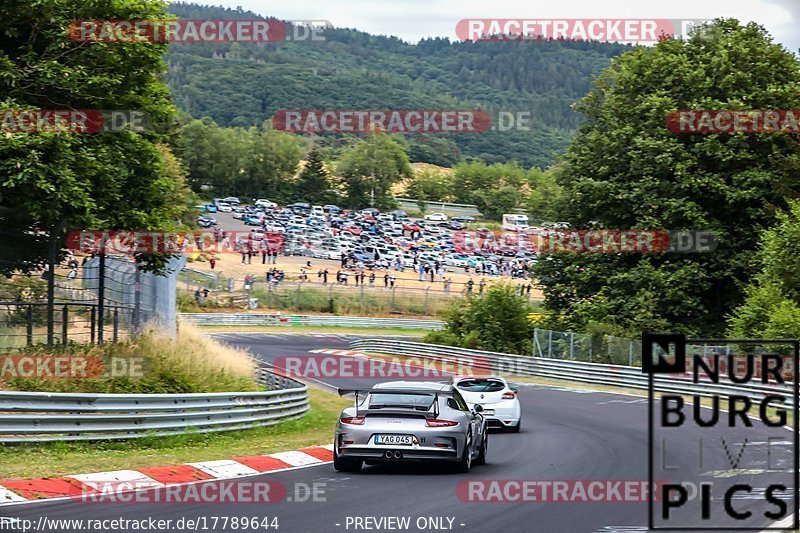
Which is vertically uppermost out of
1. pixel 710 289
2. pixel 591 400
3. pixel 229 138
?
pixel 229 138

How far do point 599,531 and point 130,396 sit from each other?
32.7 feet

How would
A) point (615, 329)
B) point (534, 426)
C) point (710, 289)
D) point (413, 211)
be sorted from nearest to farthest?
point (534, 426), point (615, 329), point (710, 289), point (413, 211)

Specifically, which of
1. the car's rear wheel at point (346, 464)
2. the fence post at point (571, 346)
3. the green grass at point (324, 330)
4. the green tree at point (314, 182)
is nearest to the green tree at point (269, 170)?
the green tree at point (314, 182)

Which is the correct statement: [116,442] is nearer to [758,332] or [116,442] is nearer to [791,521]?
[791,521]

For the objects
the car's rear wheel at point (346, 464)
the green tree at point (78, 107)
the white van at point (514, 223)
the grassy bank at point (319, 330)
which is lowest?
the grassy bank at point (319, 330)

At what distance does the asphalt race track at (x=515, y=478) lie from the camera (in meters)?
11.0

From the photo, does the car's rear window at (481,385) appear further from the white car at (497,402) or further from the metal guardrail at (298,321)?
the metal guardrail at (298,321)

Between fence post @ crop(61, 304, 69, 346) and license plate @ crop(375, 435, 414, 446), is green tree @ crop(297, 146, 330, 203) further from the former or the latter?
license plate @ crop(375, 435, 414, 446)

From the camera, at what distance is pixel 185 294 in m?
73.0

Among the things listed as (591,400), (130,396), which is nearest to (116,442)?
(130,396)

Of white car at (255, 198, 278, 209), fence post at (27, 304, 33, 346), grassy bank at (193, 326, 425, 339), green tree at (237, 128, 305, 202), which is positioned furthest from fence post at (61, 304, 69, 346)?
green tree at (237, 128, 305, 202)

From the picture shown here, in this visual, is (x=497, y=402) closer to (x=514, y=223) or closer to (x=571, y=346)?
(x=571, y=346)

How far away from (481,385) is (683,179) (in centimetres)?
2375

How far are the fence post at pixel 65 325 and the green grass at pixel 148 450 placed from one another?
179 inches
